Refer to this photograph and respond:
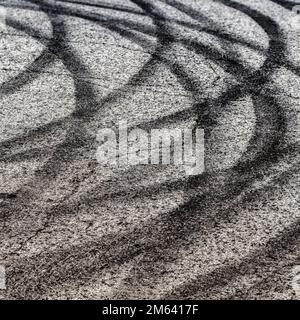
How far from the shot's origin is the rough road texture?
338 cm

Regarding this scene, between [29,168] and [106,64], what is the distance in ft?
6.26

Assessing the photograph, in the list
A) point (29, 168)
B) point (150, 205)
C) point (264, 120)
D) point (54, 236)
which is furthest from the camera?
point (264, 120)

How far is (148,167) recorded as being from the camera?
4293 millimetres

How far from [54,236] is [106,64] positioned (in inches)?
102

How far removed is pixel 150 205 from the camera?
390cm

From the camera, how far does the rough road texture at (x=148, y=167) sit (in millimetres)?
3375

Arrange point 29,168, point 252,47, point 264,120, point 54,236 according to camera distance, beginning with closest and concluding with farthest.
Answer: point 54,236
point 29,168
point 264,120
point 252,47

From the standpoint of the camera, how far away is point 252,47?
626 cm

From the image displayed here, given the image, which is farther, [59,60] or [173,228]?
[59,60]

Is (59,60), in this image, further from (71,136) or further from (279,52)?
(279,52)
